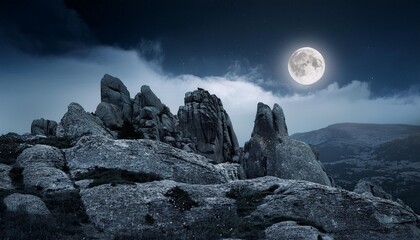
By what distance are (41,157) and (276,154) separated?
1370 inches

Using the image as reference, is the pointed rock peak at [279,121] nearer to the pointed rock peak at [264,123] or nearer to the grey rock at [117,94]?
the pointed rock peak at [264,123]

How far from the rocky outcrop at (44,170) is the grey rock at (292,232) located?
17.8m

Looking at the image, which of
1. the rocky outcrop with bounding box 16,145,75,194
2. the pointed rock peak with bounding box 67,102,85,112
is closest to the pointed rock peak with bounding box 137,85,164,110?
the pointed rock peak with bounding box 67,102,85,112

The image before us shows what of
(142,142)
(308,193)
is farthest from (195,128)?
(308,193)

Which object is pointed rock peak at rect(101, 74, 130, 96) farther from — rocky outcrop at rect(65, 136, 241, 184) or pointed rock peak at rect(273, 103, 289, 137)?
rocky outcrop at rect(65, 136, 241, 184)

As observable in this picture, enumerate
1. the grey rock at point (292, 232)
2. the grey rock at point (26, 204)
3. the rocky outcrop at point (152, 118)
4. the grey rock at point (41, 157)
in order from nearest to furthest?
the grey rock at point (292, 232), the grey rock at point (26, 204), the grey rock at point (41, 157), the rocky outcrop at point (152, 118)

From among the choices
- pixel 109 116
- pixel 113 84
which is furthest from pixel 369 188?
pixel 113 84

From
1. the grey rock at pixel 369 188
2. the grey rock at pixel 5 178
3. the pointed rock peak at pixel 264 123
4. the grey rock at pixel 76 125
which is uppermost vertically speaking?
the grey rock at pixel 76 125

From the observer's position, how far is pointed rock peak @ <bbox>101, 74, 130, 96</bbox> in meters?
96.0

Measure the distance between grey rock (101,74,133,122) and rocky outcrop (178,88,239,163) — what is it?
1538cm

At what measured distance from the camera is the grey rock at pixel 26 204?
24.5 m

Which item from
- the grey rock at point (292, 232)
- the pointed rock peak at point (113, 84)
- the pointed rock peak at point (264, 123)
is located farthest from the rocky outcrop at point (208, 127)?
the grey rock at point (292, 232)

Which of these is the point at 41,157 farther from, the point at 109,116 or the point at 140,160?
the point at 109,116

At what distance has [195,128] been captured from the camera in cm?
10012
